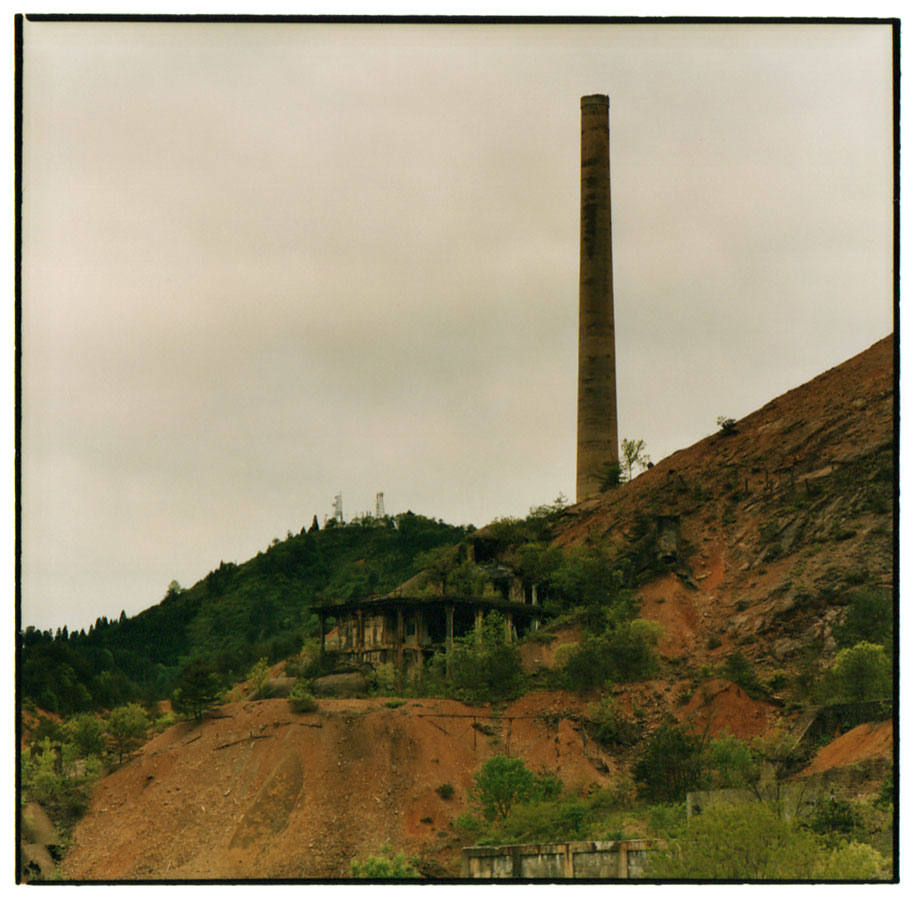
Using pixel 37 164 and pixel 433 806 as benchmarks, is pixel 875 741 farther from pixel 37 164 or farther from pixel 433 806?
pixel 37 164

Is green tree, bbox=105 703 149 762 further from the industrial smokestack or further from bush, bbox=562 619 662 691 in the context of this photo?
the industrial smokestack

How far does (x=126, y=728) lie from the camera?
51594 mm

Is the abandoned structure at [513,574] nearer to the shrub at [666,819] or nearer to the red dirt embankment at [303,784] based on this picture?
the red dirt embankment at [303,784]

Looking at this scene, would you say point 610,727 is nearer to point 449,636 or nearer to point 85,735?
point 449,636

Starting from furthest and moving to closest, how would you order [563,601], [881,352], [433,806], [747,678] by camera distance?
[563,601], [881,352], [747,678], [433,806]

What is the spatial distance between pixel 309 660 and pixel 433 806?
12.5 m

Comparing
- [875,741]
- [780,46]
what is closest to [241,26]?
[780,46]

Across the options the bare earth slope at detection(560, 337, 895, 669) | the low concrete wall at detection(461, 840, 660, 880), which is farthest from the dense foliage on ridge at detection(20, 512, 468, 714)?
the low concrete wall at detection(461, 840, 660, 880)

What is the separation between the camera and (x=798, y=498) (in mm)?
56844

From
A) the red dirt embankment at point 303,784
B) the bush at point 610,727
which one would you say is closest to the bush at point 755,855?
the red dirt embankment at point 303,784

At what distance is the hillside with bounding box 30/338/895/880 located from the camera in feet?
144

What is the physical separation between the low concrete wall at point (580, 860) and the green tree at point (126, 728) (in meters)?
17.8

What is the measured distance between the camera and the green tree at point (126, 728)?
169ft

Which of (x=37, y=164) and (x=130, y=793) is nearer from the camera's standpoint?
(x=37, y=164)
